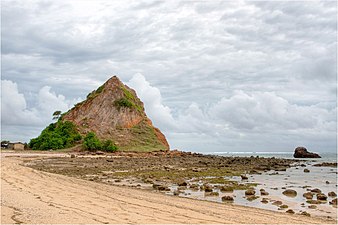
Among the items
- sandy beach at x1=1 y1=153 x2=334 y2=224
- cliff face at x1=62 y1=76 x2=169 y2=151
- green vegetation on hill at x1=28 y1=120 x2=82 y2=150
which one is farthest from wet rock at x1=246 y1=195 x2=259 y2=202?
green vegetation on hill at x1=28 y1=120 x2=82 y2=150

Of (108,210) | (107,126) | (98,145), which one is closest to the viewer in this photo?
(108,210)

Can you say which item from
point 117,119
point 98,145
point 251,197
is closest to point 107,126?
point 117,119

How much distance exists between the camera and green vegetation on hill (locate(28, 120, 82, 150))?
72.3 m

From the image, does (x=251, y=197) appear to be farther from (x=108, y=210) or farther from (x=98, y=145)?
(x=98, y=145)

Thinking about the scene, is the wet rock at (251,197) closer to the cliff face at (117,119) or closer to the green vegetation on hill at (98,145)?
the green vegetation on hill at (98,145)

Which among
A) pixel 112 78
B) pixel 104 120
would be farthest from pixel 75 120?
pixel 112 78

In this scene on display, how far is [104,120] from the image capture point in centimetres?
7981

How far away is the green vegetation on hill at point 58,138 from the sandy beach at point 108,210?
5739 centimetres

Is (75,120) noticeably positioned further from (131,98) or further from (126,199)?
(126,199)

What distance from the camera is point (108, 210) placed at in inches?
468

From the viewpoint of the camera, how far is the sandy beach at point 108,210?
10359 millimetres

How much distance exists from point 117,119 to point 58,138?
13.6m

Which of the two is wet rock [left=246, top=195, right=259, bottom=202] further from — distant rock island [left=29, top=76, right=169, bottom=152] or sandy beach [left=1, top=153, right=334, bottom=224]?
distant rock island [left=29, top=76, right=169, bottom=152]

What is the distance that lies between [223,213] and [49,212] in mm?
5883
